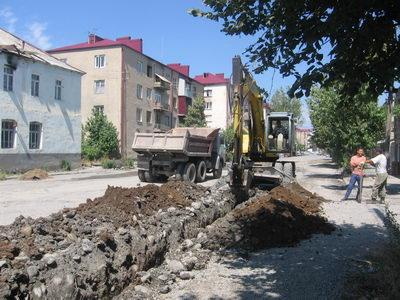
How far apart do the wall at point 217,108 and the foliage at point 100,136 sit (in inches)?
1533

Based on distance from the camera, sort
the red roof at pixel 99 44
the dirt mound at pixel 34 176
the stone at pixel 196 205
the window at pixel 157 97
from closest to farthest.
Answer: the stone at pixel 196 205 < the dirt mound at pixel 34 176 < the red roof at pixel 99 44 < the window at pixel 157 97

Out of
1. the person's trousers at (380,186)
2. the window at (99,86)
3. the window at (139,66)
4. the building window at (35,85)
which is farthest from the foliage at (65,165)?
the person's trousers at (380,186)

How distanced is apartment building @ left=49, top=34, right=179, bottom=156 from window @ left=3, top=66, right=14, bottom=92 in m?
19.5

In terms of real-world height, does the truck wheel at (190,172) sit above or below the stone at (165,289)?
above

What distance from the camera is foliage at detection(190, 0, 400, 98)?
477 centimetres

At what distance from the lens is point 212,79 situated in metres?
83.6

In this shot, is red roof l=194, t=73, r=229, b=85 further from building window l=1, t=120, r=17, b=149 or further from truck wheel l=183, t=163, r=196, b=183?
truck wheel l=183, t=163, r=196, b=183

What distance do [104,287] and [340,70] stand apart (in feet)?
11.4

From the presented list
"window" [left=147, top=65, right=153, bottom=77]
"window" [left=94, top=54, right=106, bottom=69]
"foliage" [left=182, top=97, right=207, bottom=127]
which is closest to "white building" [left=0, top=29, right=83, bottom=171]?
"window" [left=94, top=54, right=106, bottom=69]

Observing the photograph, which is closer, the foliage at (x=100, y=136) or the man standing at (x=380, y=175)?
the man standing at (x=380, y=175)

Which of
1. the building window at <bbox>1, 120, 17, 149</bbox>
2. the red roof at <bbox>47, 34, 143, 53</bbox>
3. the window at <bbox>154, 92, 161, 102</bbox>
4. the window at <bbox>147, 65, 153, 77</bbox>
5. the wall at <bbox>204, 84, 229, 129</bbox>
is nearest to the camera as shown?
the building window at <bbox>1, 120, 17, 149</bbox>

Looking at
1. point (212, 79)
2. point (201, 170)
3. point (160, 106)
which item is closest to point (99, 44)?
point (160, 106)

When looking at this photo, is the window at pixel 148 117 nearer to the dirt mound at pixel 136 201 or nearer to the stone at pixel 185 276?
the dirt mound at pixel 136 201

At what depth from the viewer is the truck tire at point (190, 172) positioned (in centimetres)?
2038
